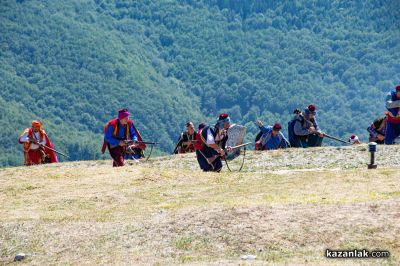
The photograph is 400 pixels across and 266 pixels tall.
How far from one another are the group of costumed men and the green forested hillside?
3614 inches

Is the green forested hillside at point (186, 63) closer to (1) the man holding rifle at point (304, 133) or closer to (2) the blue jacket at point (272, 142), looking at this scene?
(2) the blue jacket at point (272, 142)

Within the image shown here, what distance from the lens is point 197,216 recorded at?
2283 cm

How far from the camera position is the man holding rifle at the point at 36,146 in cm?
3981

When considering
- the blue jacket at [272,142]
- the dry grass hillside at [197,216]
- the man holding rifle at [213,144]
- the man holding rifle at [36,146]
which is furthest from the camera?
the man holding rifle at [36,146]

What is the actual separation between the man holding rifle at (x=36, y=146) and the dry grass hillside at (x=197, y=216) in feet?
28.8

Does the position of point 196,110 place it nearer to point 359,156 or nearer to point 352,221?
point 359,156

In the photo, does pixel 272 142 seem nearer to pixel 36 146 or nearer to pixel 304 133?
pixel 304 133

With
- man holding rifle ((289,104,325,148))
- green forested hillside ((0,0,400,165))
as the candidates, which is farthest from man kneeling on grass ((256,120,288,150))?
green forested hillside ((0,0,400,165))

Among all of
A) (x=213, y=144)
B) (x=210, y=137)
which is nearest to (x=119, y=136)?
(x=210, y=137)

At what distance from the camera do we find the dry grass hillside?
2083 centimetres

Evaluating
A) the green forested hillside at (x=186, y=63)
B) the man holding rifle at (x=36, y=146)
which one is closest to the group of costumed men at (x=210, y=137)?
the man holding rifle at (x=36, y=146)

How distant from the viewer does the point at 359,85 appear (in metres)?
165

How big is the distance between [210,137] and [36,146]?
10030 millimetres

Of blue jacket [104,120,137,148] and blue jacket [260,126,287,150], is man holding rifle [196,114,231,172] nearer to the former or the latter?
blue jacket [104,120,137,148]
